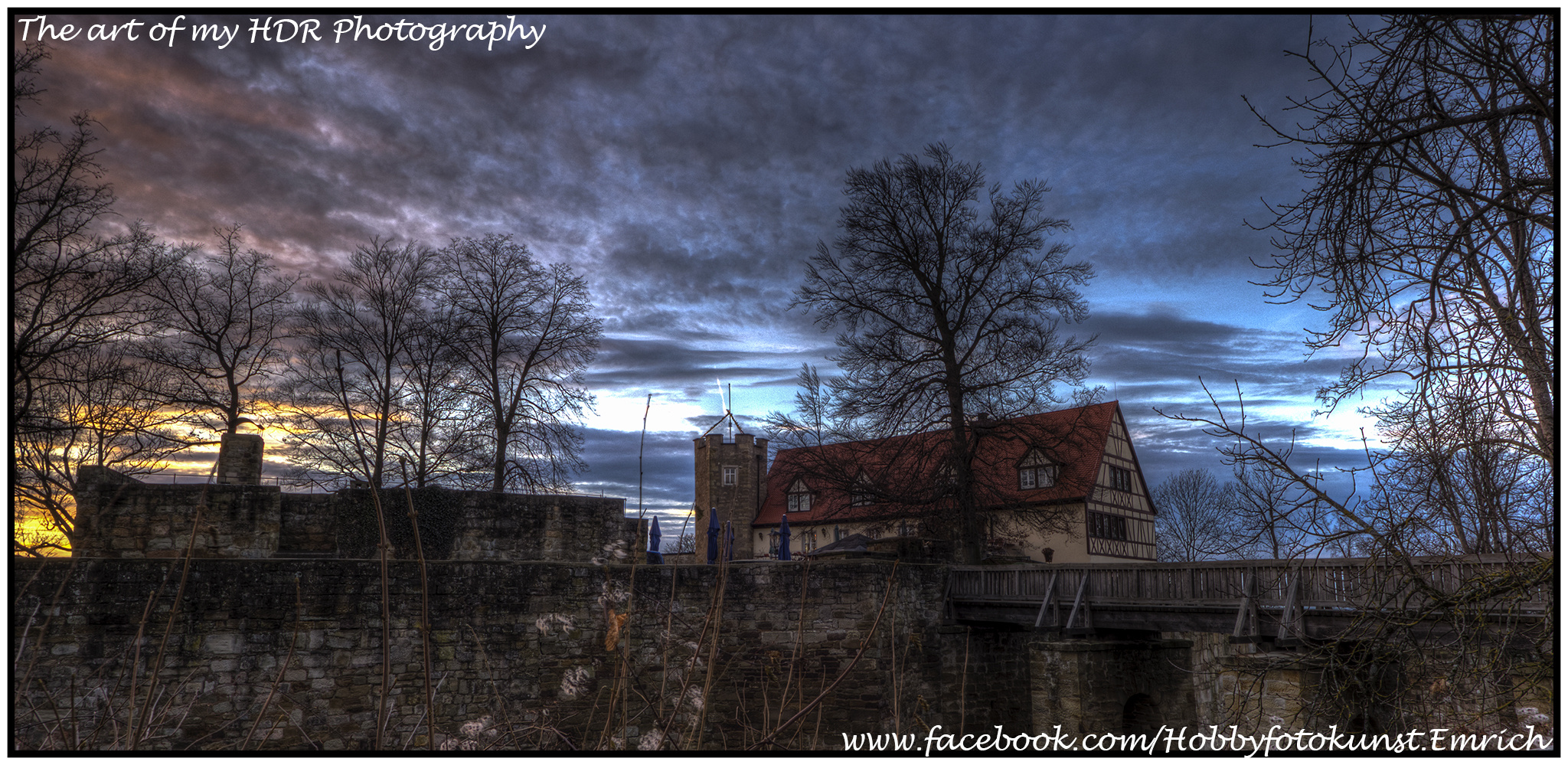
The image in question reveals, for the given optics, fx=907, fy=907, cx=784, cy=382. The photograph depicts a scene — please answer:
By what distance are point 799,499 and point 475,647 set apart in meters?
24.0

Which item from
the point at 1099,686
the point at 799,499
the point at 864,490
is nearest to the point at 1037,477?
the point at 799,499

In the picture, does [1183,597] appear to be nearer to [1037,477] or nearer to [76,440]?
[76,440]

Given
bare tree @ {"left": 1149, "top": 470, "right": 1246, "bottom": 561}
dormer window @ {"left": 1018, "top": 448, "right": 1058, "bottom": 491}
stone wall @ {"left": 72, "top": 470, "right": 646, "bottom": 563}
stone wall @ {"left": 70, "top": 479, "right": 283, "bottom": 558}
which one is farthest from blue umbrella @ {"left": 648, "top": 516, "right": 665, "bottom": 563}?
bare tree @ {"left": 1149, "top": 470, "right": 1246, "bottom": 561}

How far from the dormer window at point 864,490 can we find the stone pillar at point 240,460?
391 inches

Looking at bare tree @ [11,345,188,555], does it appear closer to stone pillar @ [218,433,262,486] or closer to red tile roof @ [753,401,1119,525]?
stone pillar @ [218,433,262,486]

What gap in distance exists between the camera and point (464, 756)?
9.62ft

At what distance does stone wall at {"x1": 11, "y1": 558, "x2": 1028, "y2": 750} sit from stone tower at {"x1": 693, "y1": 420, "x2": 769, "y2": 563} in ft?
70.2

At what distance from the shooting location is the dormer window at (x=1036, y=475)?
2823 cm

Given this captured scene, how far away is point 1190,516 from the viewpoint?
129 feet

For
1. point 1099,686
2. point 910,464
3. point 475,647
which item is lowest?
point 1099,686

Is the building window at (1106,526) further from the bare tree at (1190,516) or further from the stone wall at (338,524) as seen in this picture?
the stone wall at (338,524)

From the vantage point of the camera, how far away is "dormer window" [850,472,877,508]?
17281mm

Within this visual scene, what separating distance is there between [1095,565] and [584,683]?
23.1 feet

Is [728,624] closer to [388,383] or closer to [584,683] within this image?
[584,683]
